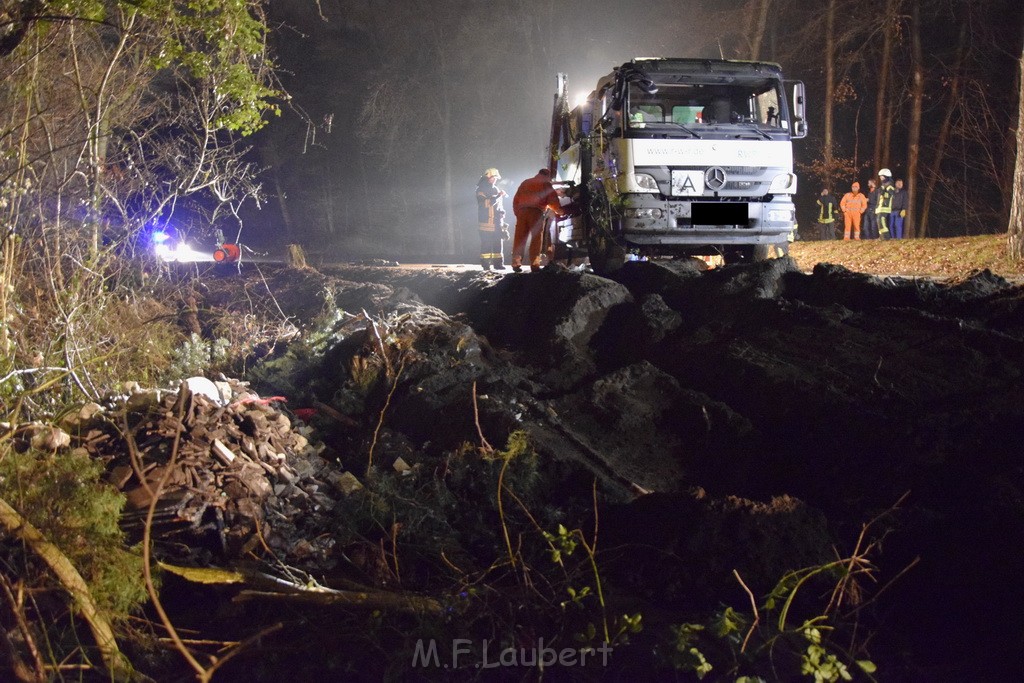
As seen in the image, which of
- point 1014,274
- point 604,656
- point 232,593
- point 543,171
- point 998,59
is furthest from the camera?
point 998,59

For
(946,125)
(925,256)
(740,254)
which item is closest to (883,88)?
(946,125)

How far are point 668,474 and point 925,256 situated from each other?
9.26m

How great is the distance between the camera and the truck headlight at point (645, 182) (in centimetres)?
860

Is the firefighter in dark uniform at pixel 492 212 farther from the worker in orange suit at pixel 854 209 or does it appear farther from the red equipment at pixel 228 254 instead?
the worker in orange suit at pixel 854 209

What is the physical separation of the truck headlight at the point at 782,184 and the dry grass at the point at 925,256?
2.80 metres

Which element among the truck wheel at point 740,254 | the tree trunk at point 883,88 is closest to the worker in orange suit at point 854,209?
the tree trunk at point 883,88

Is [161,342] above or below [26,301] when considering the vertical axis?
below

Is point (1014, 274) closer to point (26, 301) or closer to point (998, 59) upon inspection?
point (26, 301)

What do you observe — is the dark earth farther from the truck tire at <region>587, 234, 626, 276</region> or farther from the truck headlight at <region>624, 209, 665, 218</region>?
the truck tire at <region>587, 234, 626, 276</region>

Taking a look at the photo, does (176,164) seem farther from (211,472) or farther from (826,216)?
(826,216)

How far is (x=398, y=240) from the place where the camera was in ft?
99.6

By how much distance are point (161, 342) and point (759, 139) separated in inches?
280

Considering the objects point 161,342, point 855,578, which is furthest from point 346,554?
point 161,342

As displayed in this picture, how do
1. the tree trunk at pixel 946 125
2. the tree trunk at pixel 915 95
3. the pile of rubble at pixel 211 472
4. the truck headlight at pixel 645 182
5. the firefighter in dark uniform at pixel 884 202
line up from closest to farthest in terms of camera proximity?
the pile of rubble at pixel 211 472, the truck headlight at pixel 645 182, the firefighter in dark uniform at pixel 884 202, the tree trunk at pixel 915 95, the tree trunk at pixel 946 125
